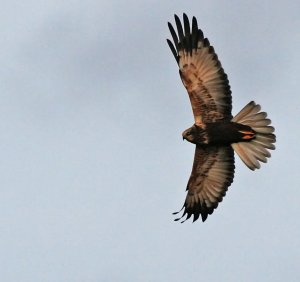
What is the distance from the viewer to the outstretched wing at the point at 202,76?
27.8 metres

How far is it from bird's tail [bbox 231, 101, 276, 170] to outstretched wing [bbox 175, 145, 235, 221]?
0.42m

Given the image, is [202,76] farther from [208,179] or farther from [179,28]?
[208,179]

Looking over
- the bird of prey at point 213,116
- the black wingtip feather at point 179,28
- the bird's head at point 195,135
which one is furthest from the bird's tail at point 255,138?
the black wingtip feather at point 179,28

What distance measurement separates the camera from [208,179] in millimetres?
28484

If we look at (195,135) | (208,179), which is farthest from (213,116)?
(208,179)

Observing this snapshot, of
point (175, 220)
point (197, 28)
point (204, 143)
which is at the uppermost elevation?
point (197, 28)

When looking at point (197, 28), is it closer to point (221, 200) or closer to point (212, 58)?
point (212, 58)

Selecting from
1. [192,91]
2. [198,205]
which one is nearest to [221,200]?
[198,205]

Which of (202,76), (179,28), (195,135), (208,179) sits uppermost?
(179,28)

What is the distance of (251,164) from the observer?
91.7 ft

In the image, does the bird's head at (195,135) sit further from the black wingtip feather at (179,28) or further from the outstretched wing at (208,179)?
the black wingtip feather at (179,28)

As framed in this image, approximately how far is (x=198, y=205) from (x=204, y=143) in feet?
4.96

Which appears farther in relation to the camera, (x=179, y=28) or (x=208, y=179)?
(x=208, y=179)

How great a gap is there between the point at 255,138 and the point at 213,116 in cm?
102
